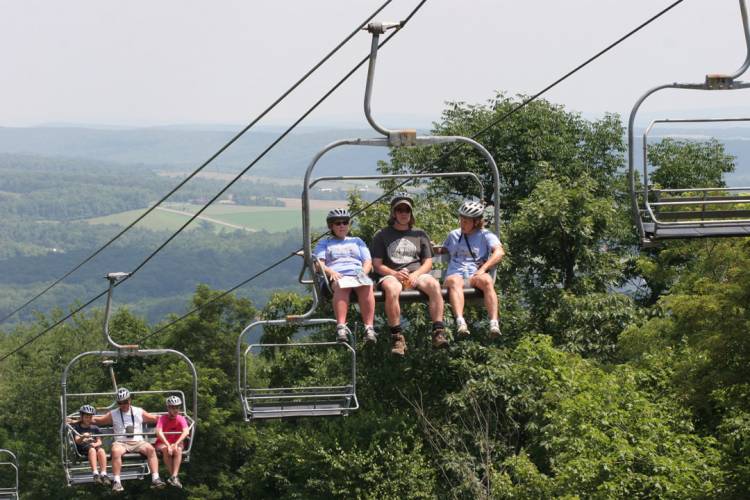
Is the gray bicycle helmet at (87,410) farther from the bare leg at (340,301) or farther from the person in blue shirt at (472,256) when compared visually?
the person in blue shirt at (472,256)

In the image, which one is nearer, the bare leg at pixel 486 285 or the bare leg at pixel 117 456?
the bare leg at pixel 486 285

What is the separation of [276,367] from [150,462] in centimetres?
2163

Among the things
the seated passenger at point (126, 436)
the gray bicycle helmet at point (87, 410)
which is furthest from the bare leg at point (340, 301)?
the gray bicycle helmet at point (87, 410)

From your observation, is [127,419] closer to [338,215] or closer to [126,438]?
[126,438]

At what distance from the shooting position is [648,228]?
12.9 meters

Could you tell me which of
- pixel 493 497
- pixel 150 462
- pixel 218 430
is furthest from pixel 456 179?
pixel 150 462

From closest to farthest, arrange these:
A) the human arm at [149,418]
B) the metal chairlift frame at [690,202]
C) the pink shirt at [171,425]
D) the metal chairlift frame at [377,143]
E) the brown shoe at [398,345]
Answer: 1. the metal chairlift frame at [690,202]
2. the metal chairlift frame at [377,143]
3. the brown shoe at [398,345]
4. the human arm at [149,418]
5. the pink shirt at [171,425]

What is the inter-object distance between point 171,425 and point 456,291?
581 centimetres

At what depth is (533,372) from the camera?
3047 cm

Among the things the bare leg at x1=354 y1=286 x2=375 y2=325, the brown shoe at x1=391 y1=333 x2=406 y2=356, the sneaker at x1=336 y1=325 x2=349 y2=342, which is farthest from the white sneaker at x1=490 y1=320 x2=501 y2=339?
the sneaker at x1=336 y1=325 x2=349 y2=342

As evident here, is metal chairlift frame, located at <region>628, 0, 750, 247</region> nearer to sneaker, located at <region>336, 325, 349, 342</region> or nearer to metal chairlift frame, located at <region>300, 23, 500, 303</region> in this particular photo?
metal chairlift frame, located at <region>300, 23, 500, 303</region>

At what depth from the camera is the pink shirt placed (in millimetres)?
18094

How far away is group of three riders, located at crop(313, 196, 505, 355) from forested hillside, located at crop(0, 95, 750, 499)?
31.0 ft

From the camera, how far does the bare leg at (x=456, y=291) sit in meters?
13.8
